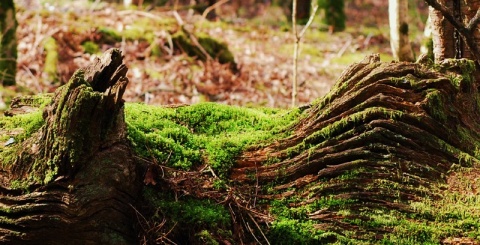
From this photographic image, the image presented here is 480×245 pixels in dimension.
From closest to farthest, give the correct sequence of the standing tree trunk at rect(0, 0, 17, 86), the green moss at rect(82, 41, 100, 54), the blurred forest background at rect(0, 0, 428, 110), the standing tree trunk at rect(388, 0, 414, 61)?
the standing tree trunk at rect(388, 0, 414, 61), the standing tree trunk at rect(0, 0, 17, 86), the blurred forest background at rect(0, 0, 428, 110), the green moss at rect(82, 41, 100, 54)

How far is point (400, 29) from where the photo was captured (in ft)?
21.6

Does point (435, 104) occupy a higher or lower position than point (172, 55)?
lower

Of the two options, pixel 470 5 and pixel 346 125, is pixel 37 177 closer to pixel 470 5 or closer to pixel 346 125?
pixel 346 125

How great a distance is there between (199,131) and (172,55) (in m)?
7.70

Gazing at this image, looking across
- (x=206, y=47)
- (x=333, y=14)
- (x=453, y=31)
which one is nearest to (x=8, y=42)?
(x=206, y=47)

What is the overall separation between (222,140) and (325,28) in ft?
45.5

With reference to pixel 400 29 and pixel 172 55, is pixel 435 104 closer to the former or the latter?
pixel 400 29

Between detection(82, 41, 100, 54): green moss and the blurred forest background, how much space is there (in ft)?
0.06

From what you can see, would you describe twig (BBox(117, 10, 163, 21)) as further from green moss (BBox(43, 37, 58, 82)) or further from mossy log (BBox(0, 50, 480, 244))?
mossy log (BBox(0, 50, 480, 244))

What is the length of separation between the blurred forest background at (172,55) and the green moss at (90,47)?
0.02 metres

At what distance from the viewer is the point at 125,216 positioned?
10.3ft

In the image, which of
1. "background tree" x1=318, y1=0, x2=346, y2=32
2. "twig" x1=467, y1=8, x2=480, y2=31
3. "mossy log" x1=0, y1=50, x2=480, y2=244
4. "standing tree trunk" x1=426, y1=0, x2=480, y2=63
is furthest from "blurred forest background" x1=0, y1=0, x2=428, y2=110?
"twig" x1=467, y1=8, x2=480, y2=31

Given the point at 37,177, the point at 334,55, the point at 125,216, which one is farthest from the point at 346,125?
the point at 334,55

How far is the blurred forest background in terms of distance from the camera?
9758 mm
